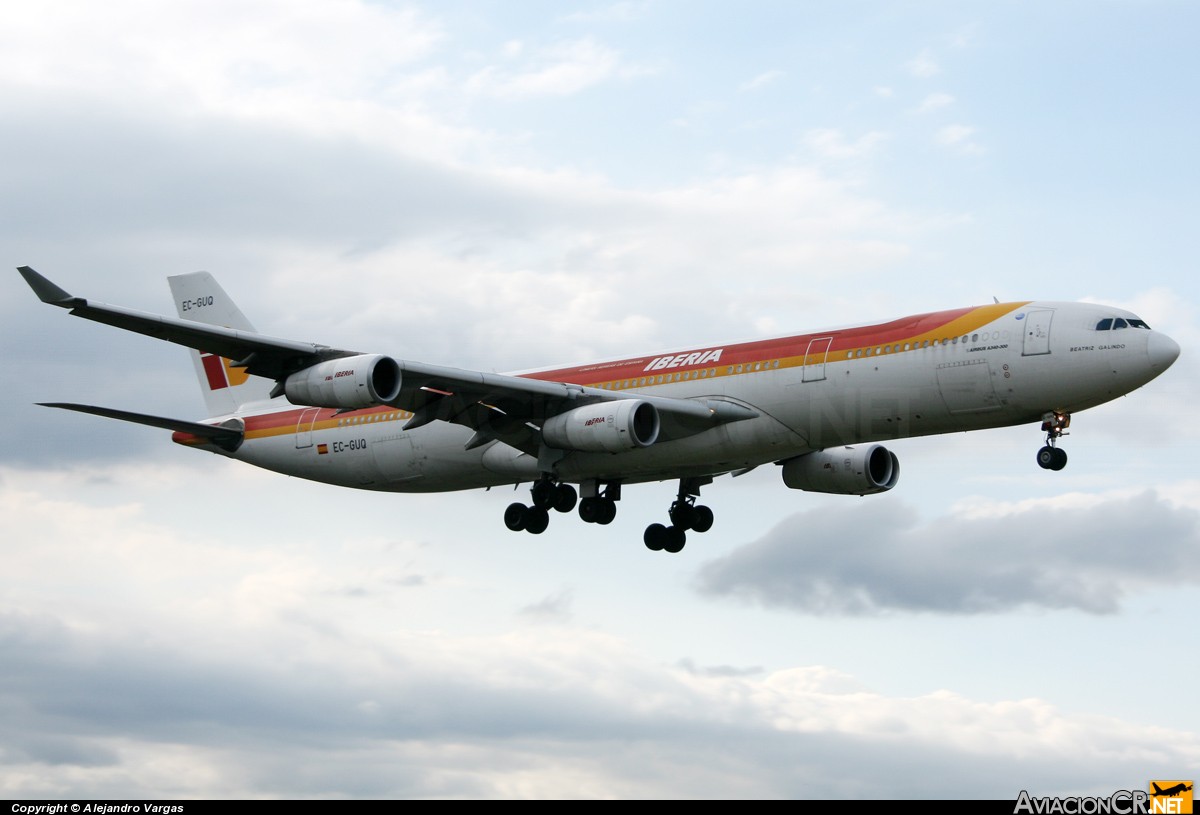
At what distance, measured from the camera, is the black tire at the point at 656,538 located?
148 feet

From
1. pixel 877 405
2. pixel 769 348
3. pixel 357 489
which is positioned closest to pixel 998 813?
pixel 877 405

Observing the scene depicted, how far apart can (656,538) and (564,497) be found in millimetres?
4437

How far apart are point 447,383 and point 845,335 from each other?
10215 millimetres

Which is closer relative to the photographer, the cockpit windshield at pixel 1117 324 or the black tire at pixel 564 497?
the cockpit windshield at pixel 1117 324

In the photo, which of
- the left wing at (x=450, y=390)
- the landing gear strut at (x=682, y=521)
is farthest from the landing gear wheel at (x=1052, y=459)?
the landing gear strut at (x=682, y=521)

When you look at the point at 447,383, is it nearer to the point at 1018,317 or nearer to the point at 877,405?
the point at 877,405

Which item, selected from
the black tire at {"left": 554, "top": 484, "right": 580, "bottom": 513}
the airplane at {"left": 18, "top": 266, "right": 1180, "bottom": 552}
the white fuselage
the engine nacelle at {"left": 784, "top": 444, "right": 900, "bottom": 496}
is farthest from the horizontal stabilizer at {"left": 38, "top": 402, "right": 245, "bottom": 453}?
the engine nacelle at {"left": 784, "top": 444, "right": 900, "bottom": 496}

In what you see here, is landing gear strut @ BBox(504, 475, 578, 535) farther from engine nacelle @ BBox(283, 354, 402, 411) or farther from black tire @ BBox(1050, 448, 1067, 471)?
black tire @ BBox(1050, 448, 1067, 471)

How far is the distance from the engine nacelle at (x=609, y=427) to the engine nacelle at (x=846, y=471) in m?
6.72

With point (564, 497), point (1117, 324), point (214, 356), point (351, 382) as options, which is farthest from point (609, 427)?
point (214, 356)

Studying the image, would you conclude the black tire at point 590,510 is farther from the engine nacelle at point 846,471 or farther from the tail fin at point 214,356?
the tail fin at point 214,356

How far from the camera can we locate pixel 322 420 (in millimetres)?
46156

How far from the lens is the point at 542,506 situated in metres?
42.2

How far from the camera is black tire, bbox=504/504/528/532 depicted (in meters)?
42.8
